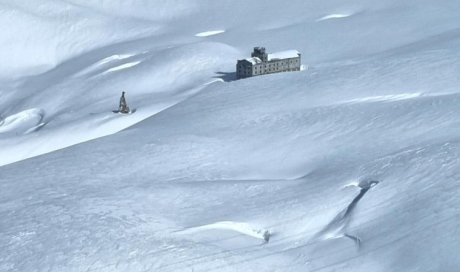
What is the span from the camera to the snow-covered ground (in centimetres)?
3594

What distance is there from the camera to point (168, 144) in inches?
1938

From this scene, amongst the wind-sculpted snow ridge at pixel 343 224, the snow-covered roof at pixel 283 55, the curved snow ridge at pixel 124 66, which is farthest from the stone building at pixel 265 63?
the wind-sculpted snow ridge at pixel 343 224

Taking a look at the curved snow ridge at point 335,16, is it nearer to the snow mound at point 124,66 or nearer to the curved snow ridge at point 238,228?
the snow mound at point 124,66

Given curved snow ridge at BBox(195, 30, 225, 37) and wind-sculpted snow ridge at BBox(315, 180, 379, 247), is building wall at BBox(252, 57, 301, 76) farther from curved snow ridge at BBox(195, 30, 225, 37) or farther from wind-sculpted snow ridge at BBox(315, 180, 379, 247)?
wind-sculpted snow ridge at BBox(315, 180, 379, 247)

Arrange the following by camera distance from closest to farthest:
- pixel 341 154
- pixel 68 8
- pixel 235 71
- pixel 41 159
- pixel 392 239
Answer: pixel 392 239
pixel 341 154
pixel 41 159
pixel 235 71
pixel 68 8

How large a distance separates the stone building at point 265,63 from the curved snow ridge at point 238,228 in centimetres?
2721

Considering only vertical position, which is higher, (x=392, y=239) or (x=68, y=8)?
(x=68, y=8)

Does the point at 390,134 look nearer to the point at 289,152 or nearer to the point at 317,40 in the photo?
the point at 289,152

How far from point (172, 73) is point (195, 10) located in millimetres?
26806

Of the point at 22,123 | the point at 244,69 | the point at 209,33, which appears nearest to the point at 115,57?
the point at 209,33

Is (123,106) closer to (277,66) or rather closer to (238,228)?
(277,66)

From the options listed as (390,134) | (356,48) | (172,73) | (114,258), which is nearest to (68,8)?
(172,73)

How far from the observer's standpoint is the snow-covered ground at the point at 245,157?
118 ft

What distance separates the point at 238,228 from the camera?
3828 centimetres
